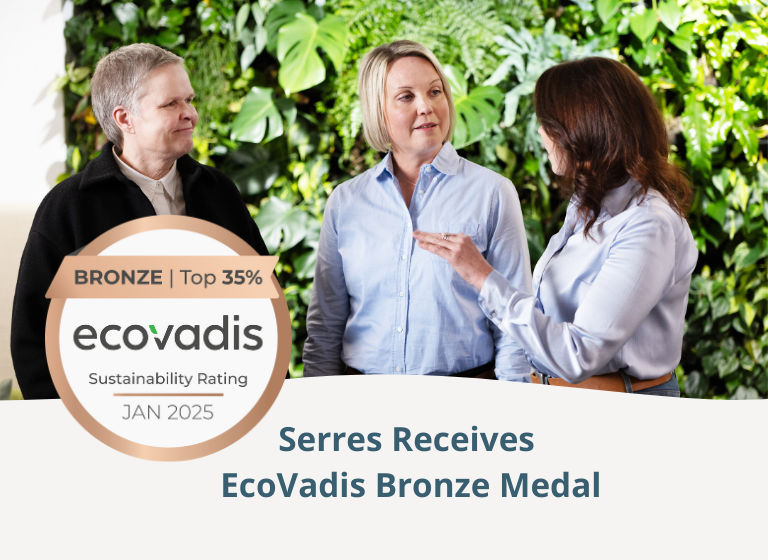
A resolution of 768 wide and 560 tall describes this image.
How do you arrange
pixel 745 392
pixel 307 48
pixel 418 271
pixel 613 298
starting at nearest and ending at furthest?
pixel 613 298
pixel 418 271
pixel 307 48
pixel 745 392

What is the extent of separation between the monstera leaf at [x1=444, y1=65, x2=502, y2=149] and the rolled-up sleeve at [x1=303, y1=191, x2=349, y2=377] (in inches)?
37.5

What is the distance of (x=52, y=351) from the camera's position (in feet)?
3.15

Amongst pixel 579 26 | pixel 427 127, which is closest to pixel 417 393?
pixel 427 127

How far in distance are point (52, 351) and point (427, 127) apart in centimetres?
77

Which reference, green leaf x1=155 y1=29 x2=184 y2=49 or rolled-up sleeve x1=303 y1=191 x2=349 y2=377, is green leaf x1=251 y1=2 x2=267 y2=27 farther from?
rolled-up sleeve x1=303 y1=191 x2=349 y2=377

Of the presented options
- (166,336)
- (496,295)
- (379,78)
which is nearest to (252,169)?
(379,78)

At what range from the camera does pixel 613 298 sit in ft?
2.99

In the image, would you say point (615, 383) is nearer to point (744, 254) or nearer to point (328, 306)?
point (328, 306)

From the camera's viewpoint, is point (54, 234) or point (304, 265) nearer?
point (54, 234)

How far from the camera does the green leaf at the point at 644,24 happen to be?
7.17 ft

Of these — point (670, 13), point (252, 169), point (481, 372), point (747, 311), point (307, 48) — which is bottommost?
point (747, 311)

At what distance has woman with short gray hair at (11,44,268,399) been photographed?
971mm

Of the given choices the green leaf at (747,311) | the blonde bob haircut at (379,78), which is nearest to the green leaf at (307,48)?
the blonde bob haircut at (379,78)

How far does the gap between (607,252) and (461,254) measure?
231mm
